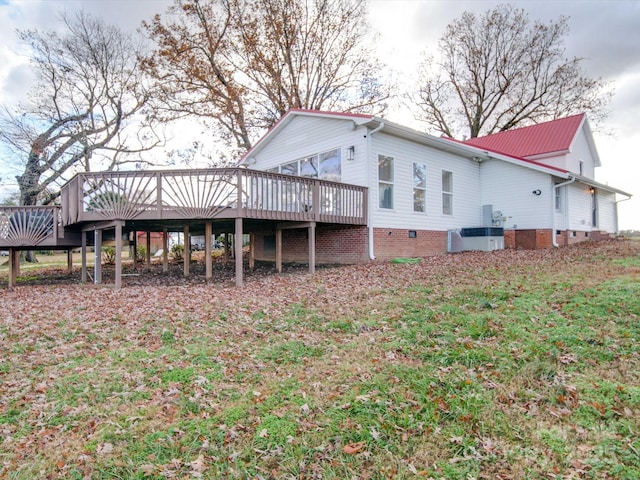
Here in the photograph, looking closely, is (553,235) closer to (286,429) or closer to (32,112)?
(286,429)

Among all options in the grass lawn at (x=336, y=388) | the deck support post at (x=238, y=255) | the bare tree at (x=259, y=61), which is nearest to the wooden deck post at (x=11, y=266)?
the grass lawn at (x=336, y=388)

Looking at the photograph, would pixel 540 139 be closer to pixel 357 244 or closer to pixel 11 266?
pixel 357 244

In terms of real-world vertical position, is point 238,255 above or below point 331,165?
below

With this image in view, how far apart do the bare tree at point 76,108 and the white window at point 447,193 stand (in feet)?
50.3

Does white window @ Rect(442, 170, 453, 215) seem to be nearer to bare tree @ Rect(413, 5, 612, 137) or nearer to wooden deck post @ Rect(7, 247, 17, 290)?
wooden deck post @ Rect(7, 247, 17, 290)

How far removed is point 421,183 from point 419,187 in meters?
0.19

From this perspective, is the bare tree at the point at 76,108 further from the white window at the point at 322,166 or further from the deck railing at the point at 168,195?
the deck railing at the point at 168,195

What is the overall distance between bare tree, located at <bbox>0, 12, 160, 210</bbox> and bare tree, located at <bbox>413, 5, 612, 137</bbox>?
1809 cm

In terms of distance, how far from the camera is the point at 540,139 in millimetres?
18875

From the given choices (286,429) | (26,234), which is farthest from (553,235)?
(26,234)

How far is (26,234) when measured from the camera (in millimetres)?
10250

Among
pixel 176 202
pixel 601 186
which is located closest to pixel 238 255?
pixel 176 202

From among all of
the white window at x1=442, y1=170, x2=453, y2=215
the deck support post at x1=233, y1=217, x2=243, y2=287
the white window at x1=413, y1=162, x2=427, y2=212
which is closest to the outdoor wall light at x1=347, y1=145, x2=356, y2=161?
the white window at x1=413, y1=162, x2=427, y2=212

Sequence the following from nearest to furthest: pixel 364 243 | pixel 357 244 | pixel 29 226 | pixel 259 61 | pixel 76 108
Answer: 1. pixel 29 226
2. pixel 364 243
3. pixel 357 244
4. pixel 76 108
5. pixel 259 61
